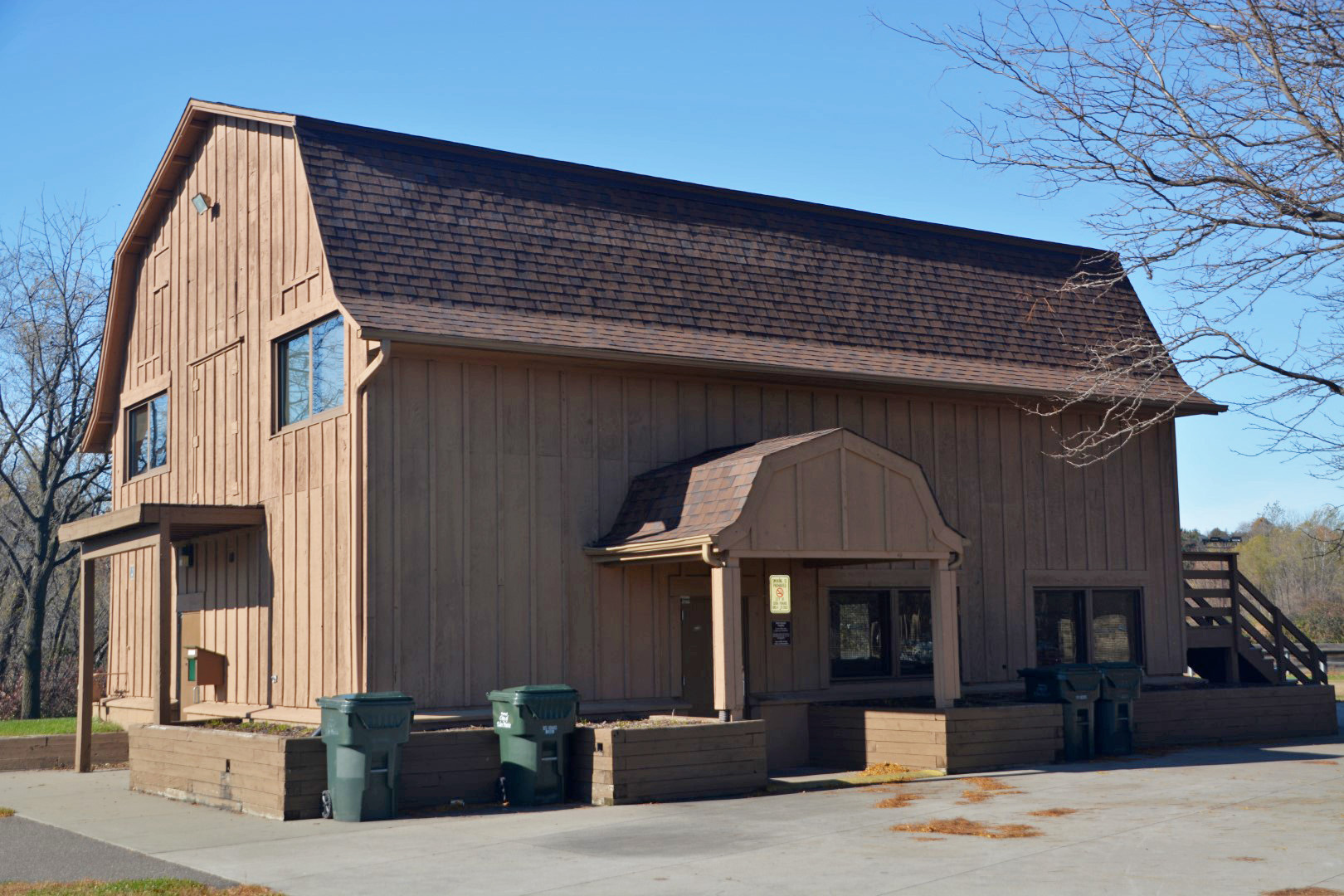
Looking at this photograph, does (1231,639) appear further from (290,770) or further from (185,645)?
(185,645)

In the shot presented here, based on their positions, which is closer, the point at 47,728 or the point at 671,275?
the point at 671,275

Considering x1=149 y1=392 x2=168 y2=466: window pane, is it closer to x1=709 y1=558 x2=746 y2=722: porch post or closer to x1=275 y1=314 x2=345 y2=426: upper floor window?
x1=275 y1=314 x2=345 y2=426: upper floor window

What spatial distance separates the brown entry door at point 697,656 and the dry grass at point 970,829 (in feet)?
18.3

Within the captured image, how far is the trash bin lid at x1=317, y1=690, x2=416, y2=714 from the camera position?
12875 mm

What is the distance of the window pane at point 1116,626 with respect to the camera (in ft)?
67.5

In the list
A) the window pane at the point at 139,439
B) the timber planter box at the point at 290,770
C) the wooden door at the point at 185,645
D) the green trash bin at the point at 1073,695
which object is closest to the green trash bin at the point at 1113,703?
the green trash bin at the point at 1073,695

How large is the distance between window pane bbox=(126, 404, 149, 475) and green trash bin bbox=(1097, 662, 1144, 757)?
600 inches

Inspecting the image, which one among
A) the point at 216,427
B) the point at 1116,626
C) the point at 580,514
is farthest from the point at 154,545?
the point at 1116,626

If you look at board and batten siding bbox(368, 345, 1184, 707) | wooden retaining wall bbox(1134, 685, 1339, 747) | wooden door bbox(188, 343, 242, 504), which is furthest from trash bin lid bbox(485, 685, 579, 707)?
wooden retaining wall bbox(1134, 685, 1339, 747)

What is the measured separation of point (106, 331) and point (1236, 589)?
1906 centimetres

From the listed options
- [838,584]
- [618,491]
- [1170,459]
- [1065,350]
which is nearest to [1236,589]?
[1170,459]

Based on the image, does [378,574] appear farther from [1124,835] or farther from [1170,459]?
[1170,459]

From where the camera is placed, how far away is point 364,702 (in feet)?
42.5

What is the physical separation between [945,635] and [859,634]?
2522 millimetres
